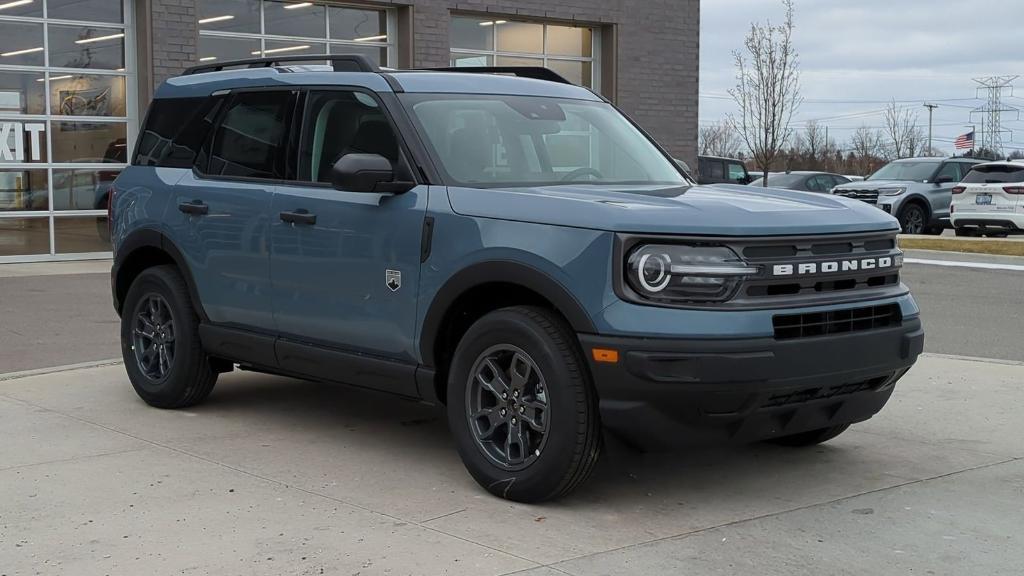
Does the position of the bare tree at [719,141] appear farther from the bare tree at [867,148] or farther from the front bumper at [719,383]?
the front bumper at [719,383]

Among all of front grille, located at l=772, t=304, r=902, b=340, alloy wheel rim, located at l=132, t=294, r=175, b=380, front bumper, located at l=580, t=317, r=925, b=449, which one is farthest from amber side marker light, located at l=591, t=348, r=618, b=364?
alloy wheel rim, located at l=132, t=294, r=175, b=380

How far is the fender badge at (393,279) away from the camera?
5734 millimetres

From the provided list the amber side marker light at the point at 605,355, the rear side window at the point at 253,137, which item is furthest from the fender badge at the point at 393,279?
the amber side marker light at the point at 605,355

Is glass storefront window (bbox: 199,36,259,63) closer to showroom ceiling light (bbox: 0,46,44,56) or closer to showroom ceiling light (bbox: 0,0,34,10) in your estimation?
showroom ceiling light (bbox: 0,46,44,56)

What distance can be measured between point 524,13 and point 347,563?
1780 centimetres

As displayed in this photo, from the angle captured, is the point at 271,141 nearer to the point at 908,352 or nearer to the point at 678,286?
the point at 678,286

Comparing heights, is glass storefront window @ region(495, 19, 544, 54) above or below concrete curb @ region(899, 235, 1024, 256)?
above

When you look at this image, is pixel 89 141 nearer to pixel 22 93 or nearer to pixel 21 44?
pixel 22 93

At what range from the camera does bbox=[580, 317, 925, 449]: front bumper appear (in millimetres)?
4828

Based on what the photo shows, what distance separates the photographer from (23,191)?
17.4 meters

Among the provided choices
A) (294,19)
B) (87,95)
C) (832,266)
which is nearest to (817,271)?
(832,266)

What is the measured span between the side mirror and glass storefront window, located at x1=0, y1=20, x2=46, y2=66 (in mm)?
13277

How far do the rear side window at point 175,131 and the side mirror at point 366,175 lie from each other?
5.67 feet

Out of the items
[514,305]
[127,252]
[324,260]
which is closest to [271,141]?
[324,260]
